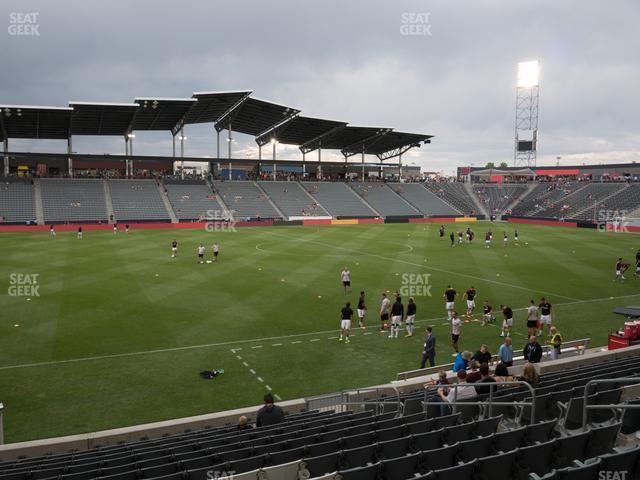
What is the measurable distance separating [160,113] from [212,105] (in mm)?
7349

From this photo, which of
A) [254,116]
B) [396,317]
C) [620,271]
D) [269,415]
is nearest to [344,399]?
[269,415]

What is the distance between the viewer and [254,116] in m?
72.7

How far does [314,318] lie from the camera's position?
71.7 ft


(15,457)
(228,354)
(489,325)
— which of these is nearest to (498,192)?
(489,325)

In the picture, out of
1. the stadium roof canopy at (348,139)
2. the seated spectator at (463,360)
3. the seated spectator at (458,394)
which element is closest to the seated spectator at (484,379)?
the seated spectator at (458,394)

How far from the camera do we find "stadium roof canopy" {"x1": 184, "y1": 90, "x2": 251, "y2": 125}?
61.8 m

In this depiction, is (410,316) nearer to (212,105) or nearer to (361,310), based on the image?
(361,310)

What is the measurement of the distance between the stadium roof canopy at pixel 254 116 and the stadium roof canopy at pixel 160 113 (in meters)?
6.73

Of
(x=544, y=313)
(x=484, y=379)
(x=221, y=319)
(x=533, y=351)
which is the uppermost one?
(x=484, y=379)

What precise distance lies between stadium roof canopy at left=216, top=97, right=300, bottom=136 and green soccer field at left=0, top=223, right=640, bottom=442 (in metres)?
30.8

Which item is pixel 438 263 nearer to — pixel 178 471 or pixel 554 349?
pixel 554 349

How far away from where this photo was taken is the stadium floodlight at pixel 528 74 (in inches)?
3748

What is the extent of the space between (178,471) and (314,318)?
48.7 feet

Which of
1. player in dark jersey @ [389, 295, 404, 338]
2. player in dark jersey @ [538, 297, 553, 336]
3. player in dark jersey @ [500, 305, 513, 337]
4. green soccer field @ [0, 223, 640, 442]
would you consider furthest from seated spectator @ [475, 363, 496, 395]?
player in dark jersey @ [538, 297, 553, 336]
